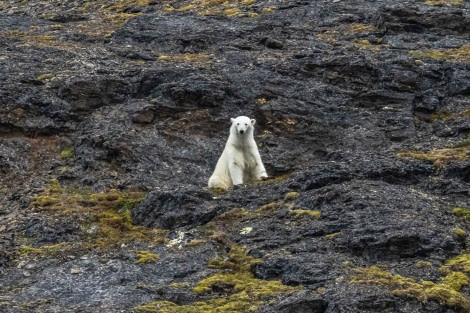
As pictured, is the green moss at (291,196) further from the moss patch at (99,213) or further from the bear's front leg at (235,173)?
the bear's front leg at (235,173)

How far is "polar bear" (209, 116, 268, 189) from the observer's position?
19875 millimetres

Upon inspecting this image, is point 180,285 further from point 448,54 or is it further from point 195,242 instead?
point 448,54

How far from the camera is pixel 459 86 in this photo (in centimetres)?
2362

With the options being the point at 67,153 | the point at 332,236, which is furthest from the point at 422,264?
the point at 67,153

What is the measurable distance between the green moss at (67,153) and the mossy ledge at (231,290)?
8215 mm

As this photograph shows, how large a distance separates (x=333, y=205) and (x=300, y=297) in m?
3.56

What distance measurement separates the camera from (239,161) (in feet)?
65.7

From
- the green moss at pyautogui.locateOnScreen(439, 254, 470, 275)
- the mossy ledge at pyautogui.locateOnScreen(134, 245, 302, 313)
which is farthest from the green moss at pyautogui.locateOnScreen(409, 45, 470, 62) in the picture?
the mossy ledge at pyautogui.locateOnScreen(134, 245, 302, 313)

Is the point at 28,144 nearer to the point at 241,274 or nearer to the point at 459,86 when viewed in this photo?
the point at 241,274

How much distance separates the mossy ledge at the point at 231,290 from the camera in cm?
1212

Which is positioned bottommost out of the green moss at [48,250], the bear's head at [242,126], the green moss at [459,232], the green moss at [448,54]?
the green moss at [459,232]

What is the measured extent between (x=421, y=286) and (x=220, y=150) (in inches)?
421

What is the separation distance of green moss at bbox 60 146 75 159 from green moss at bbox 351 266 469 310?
10.3 metres

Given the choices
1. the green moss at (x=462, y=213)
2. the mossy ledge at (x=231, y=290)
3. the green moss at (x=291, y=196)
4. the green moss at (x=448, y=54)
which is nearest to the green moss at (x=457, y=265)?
the green moss at (x=462, y=213)
